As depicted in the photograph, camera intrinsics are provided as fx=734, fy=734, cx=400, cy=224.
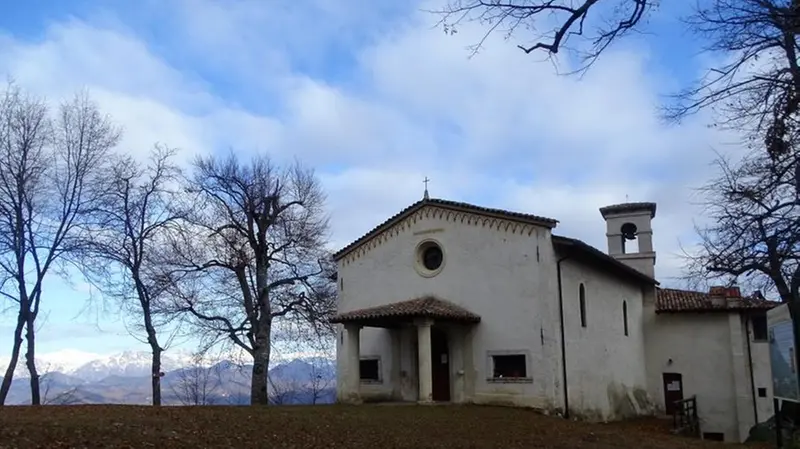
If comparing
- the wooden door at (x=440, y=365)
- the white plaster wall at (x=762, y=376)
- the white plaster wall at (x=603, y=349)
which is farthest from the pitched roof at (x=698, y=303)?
the wooden door at (x=440, y=365)

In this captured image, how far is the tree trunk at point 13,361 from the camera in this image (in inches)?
984

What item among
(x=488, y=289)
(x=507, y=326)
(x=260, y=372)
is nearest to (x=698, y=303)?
(x=507, y=326)

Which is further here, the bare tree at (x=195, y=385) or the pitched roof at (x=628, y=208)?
the bare tree at (x=195, y=385)

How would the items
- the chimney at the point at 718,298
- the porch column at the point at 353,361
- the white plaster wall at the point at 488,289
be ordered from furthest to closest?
the chimney at the point at 718,298 < the porch column at the point at 353,361 < the white plaster wall at the point at 488,289

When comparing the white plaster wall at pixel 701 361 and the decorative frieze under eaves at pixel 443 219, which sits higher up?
the decorative frieze under eaves at pixel 443 219

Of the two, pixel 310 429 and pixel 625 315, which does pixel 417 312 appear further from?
pixel 625 315

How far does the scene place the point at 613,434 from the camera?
66.1 feet

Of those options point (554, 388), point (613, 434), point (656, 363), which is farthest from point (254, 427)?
point (656, 363)

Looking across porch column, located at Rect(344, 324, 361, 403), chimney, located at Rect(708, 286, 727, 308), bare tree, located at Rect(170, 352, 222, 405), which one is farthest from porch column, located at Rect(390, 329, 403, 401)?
bare tree, located at Rect(170, 352, 222, 405)

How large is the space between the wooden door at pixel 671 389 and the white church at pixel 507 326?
0.74 meters

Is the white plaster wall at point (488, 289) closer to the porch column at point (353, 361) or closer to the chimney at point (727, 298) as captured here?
the porch column at point (353, 361)

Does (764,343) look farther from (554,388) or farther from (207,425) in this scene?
(207,425)

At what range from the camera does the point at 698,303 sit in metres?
33.6

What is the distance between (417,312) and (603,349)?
29.6 ft
